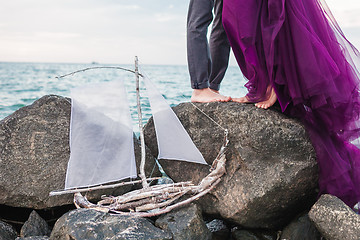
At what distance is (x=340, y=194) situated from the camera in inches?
105

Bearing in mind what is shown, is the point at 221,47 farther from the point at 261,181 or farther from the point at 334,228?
the point at 334,228

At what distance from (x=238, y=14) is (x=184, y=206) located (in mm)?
1438

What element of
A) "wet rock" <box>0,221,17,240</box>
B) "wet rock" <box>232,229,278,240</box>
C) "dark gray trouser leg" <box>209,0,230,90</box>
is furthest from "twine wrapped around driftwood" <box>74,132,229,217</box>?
"dark gray trouser leg" <box>209,0,230,90</box>

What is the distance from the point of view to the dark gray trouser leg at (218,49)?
3.17 meters

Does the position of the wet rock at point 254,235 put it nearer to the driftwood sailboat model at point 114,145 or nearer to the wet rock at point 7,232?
the driftwood sailboat model at point 114,145

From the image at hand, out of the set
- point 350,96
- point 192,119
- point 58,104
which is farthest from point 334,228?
point 58,104

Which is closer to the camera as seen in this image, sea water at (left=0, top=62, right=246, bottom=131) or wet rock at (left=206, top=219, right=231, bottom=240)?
wet rock at (left=206, top=219, right=231, bottom=240)

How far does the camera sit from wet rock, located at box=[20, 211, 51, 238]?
2.61m

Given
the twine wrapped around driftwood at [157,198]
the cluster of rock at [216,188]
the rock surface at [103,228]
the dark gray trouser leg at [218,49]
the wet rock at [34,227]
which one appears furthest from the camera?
the dark gray trouser leg at [218,49]

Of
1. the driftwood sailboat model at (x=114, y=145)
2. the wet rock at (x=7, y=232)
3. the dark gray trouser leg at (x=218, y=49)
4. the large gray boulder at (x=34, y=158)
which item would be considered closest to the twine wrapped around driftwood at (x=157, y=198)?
the driftwood sailboat model at (x=114, y=145)

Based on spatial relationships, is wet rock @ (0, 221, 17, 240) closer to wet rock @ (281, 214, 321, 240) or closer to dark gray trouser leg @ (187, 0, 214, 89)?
dark gray trouser leg @ (187, 0, 214, 89)

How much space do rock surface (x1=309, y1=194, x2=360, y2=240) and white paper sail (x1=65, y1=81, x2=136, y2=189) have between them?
134 cm

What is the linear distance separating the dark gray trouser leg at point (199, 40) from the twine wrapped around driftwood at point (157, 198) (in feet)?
2.16

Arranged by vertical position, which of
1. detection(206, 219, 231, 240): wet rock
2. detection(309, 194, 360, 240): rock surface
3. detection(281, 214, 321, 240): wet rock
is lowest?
detection(206, 219, 231, 240): wet rock
